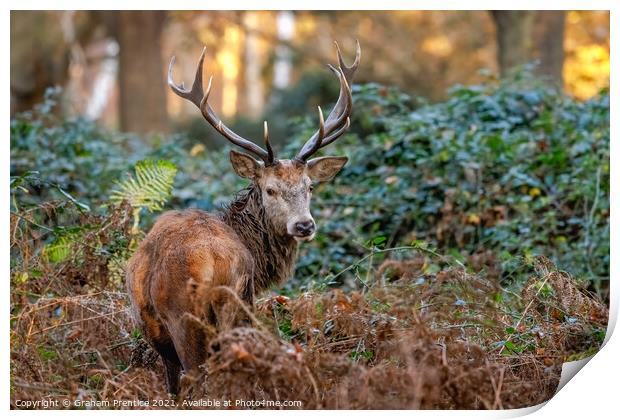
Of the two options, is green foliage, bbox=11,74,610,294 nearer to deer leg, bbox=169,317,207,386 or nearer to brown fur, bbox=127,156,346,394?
brown fur, bbox=127,156,346,394

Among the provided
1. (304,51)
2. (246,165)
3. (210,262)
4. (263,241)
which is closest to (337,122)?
(246,165)

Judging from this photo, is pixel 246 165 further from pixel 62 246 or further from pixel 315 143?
pixel 62 246

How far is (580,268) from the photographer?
9023 mm

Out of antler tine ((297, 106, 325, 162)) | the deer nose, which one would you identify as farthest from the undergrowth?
antler tine ((297, 106, 325, 162))

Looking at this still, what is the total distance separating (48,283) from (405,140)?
468 cm

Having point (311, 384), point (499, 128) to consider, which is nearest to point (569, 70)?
point (499, 128)

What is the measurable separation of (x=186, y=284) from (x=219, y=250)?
1.08 feet

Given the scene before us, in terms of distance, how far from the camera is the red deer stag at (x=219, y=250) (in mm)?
5605

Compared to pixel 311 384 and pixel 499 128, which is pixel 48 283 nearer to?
pixel 311 384

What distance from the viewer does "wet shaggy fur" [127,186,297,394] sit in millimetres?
5531

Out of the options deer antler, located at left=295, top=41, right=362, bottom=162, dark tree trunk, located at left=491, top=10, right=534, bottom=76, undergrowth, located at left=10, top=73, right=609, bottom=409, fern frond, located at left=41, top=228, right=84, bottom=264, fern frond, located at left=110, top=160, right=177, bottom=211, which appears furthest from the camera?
dark tree trunk, located at left=491, top=10, right=534, bottom=76

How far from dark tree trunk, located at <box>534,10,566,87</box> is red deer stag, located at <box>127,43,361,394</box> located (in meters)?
9.37

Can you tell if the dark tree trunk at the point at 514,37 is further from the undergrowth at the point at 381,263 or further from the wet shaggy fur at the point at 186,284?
the wet shaggy fur at the point at 186,284

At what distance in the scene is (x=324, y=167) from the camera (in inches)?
297
